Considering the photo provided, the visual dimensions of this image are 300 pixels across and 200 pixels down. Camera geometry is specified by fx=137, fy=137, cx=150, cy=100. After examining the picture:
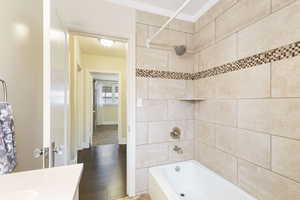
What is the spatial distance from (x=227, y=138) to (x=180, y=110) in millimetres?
724

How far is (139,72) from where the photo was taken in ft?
6.13

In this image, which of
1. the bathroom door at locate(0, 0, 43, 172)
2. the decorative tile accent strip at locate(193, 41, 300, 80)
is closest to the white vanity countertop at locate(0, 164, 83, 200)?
the bathroom door at locate(0, 0, 43, 172)

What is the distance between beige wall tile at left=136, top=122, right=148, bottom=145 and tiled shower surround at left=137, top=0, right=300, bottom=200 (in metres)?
0.01

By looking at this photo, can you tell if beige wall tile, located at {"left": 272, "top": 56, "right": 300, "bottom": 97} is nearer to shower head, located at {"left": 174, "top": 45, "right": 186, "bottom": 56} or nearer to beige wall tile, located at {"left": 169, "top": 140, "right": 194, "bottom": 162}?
shower head, located at {"left": 174, "top": 45, "right": 186, "bottom": 56}

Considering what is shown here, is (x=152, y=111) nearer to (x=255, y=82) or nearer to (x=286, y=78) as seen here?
(x=255, y=82)

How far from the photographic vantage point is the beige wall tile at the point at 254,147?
1.19 m

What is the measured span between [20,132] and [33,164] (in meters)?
0.35

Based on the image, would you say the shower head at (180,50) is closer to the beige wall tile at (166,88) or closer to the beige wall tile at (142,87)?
the beige wall tile at (166,88)

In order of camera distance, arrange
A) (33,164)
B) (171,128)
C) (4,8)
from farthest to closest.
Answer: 1. (171,128)
2. (33,164)
3. (4,8)

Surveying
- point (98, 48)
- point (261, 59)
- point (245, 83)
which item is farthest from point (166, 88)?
point (98, 48)

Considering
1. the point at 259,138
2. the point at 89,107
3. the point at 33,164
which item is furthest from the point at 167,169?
the point at 89,107

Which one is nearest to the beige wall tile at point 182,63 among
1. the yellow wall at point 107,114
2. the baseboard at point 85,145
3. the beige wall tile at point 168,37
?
the beige wall tile at point 168,37

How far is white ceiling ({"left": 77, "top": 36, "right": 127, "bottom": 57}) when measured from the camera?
304 centimetres

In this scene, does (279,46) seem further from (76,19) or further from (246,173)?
(76,19)
